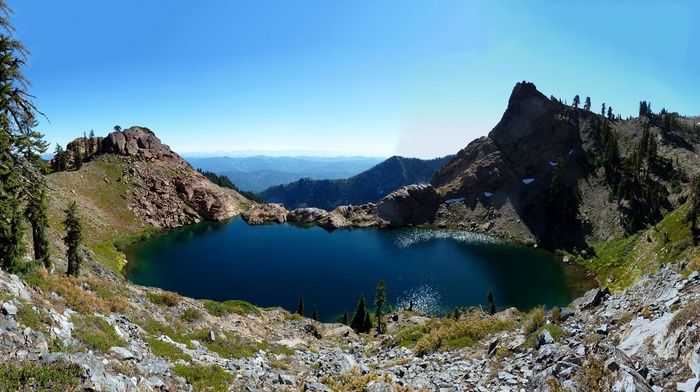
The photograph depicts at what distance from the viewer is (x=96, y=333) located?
51.4 ft

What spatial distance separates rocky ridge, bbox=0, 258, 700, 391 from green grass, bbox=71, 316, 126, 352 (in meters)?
0.10

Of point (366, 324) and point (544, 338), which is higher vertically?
point (544, 338)

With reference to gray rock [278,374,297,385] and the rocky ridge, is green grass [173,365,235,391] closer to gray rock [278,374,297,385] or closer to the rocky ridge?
the rocky ridge

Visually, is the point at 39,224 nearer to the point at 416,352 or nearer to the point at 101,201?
the point at 416,352

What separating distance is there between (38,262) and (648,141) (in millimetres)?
169063

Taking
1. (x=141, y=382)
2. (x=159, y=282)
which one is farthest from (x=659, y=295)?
(x=159, y=282)

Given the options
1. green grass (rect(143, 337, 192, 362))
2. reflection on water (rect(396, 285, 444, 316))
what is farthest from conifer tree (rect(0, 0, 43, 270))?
reflection on water (rect(396, 285, 444, 316))

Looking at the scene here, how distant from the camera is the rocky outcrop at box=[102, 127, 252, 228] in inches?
5276

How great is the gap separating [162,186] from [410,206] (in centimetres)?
11133

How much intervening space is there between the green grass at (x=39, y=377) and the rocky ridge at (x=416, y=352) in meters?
0.37

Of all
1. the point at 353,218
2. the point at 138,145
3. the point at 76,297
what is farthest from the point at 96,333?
the point at 138,145

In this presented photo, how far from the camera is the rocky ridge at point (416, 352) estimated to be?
443 inches

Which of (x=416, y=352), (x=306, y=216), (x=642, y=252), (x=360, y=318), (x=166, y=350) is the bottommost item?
(x=360, y=318)

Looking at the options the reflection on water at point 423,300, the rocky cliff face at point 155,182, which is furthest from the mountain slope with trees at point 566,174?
the rocky cliff face at point 155,182
